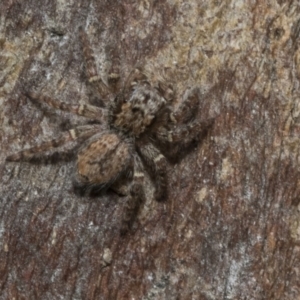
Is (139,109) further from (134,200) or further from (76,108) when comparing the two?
(134,200)

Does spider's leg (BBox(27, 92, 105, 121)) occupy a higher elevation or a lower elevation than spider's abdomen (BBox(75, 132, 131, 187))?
higher

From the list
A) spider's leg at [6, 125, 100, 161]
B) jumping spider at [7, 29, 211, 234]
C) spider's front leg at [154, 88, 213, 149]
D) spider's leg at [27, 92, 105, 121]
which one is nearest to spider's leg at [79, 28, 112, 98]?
jumping spider at [7, 29, 211, 234]

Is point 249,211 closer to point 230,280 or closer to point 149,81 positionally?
point 230,280

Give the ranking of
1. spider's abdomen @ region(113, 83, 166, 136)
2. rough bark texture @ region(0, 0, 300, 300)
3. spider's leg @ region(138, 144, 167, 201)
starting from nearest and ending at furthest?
1. rough bark texture @ region(0, 0, 300, 300)
2. spider's leg @ region(138, 144, 167, 201)
3. spider's abdomen @ region(113, 83, 166, 136)

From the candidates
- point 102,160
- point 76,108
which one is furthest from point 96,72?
point 102,160

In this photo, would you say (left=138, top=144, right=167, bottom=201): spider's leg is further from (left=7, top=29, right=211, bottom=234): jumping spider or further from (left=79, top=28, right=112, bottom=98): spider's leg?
(left=79, top=28, right=112, bottom=98): spider's leg

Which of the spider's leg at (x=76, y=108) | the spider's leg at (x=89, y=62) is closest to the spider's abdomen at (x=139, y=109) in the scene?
the spider's leg at (x=76, y=108)
